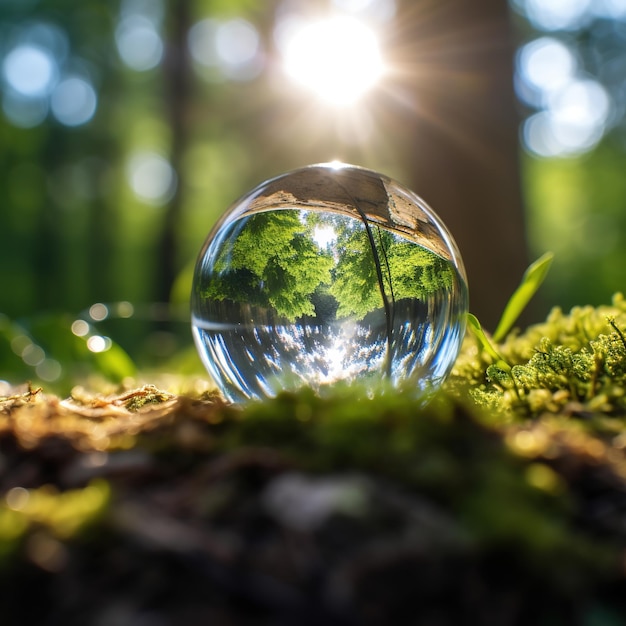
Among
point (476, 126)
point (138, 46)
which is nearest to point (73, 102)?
point (138, 46)

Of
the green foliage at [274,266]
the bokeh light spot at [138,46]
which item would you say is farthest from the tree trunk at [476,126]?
the bokeh light spot at [138,46]

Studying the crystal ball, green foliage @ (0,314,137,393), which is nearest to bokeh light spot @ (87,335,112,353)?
green foliage @ (0,314,137,393)

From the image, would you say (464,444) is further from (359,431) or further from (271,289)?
(271,289)

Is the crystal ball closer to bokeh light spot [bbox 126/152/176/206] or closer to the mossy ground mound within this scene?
the mossy ground mound

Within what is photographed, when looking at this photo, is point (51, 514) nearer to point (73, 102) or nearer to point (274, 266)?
point (274, 266)

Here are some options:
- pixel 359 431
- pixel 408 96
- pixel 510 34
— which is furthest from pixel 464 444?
pixel 510 34
